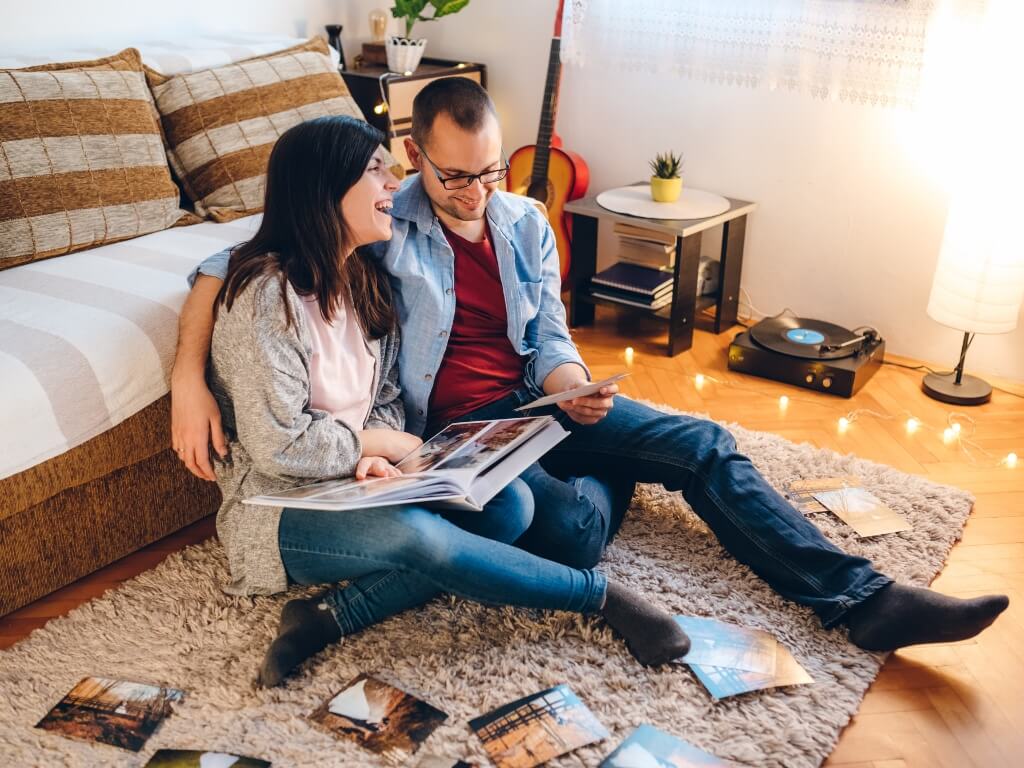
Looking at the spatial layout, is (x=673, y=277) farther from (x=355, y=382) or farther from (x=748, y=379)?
(x=355, y=382)

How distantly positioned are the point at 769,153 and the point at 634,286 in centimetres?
55

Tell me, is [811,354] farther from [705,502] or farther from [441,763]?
[441,763]

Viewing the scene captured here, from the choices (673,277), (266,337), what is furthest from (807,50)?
(266,337)

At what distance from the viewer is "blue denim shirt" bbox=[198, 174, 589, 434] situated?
1.71 m

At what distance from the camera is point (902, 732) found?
1445 millimetres

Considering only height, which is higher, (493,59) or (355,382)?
(493,59)

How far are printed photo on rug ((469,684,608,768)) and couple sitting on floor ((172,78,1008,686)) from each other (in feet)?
0.48

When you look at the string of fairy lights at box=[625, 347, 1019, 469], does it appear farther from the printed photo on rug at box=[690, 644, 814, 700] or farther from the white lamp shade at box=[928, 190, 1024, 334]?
the printed photo on rug at box=[690, 644, 814, 700]

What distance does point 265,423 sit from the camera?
4.76 ft

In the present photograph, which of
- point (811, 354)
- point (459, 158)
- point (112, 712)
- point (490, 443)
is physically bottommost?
point (112, 712)

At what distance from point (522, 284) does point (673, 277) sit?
1116mm

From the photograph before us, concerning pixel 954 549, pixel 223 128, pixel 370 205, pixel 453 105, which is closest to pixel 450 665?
pixel 370 205

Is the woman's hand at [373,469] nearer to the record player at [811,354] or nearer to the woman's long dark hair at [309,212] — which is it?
the woman's long dark hair at [309,212]

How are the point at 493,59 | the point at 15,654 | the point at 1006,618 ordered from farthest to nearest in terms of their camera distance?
the point at 493,59, the point at 1006,618, the point at 15,654
